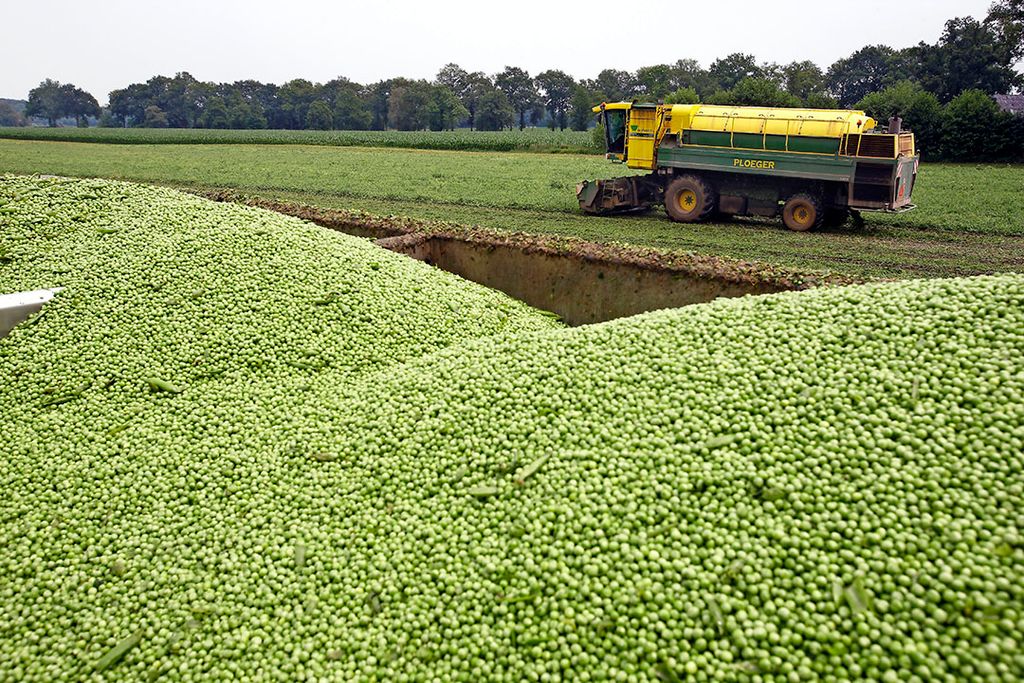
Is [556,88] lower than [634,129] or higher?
higher

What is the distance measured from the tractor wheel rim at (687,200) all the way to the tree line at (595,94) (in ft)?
48.8

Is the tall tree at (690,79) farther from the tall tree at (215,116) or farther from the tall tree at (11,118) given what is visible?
the tall tree at (11,118)

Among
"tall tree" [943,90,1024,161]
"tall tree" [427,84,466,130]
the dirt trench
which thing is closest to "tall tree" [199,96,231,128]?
"tall tree" [427,84,466,130]

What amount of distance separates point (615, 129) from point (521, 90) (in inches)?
2251

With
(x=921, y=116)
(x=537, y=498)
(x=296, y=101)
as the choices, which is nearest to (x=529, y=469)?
(x=537, y=498)

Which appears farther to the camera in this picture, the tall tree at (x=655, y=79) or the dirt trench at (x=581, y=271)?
the tall tree at (x=655, y=79)

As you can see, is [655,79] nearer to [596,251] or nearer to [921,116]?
[921,116]

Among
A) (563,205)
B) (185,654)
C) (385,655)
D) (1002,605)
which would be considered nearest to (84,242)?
(185,654)

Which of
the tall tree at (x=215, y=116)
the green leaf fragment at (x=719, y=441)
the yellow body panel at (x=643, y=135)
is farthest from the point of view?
the tall tree at (x=215, y=116)

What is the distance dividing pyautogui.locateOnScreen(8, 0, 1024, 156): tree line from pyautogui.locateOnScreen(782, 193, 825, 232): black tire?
610 inches

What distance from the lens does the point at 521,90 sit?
6500 centimetres

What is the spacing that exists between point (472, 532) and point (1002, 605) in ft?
5.04

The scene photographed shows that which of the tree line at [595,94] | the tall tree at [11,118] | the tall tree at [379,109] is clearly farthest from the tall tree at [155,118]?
the tall tree at [11,118]

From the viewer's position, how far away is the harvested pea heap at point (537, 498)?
1.99 m
